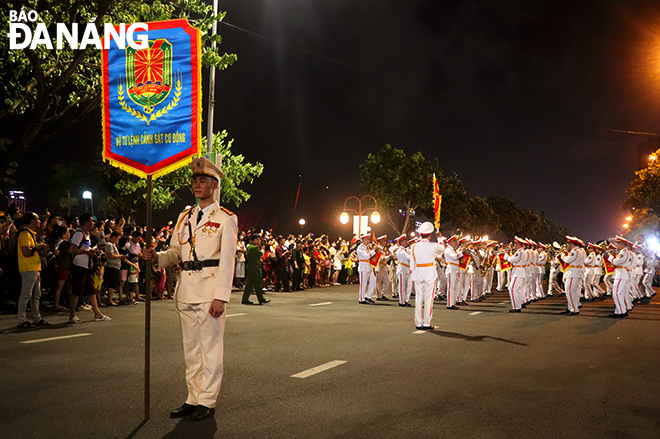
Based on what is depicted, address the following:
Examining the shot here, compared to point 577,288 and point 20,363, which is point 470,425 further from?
point 577,288

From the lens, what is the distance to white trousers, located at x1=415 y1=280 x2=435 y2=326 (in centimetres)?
1157

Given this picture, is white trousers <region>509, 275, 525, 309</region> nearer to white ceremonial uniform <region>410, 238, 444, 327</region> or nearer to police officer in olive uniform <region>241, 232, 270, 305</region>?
white ceremonial uniform <region>410, 238, 444, 327</region>

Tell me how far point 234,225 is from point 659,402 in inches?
188

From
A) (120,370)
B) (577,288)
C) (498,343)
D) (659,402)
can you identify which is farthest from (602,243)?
(120,370)

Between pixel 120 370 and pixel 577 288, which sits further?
pixel 577 288

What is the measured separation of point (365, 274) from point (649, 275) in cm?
1425

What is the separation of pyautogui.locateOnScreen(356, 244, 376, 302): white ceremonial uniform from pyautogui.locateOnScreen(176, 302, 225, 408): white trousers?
42.1 feet

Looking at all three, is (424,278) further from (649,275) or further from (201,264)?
(649,275)

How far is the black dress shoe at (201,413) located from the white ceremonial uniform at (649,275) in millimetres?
23037

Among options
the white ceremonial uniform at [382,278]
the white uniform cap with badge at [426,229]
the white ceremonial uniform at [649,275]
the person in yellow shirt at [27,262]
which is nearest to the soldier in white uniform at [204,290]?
the person in yellow shirt at [27,262]

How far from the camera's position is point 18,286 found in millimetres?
12734

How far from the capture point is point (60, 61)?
1502cm

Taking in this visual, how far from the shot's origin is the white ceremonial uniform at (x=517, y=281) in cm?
1612

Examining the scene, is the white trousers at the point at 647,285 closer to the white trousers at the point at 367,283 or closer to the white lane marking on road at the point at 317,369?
the white trousers at the point at 367,283
